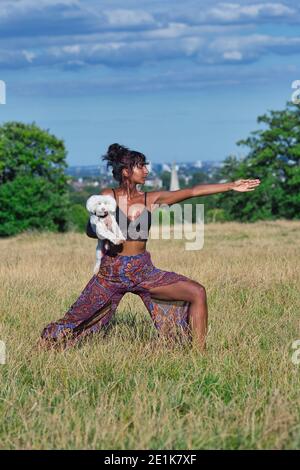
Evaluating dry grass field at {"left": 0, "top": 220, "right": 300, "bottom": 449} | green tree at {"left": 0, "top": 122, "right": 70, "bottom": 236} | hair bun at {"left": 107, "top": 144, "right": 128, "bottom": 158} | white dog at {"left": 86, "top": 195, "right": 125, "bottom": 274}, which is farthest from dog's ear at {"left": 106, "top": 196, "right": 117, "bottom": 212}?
green tree at {"left": 0, "top": 122, "right": 70, "bottom": 236}

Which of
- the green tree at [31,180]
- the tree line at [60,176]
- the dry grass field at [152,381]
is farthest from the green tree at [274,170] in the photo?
the dry grass field at [152,381]

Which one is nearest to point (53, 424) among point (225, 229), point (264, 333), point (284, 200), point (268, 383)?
point (268, 383)

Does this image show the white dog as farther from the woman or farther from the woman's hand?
the woman's hand

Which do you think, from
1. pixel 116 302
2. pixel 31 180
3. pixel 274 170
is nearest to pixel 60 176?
pixel 31 180

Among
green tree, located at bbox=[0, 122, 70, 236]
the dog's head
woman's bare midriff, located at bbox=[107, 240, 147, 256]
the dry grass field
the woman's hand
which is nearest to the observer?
the dry grass field

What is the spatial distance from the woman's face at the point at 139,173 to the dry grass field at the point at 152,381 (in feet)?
4.39

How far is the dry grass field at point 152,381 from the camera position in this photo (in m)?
4.93

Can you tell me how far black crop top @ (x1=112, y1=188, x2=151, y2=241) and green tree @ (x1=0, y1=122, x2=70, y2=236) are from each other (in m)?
48.9

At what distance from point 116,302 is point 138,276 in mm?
365

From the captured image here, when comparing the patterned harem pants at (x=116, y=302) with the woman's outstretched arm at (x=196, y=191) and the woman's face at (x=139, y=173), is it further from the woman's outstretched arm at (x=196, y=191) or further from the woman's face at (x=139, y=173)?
the woman's face at (x=139, y=173)

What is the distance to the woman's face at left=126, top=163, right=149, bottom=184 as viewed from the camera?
711 cm

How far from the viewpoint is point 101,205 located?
22.3ft

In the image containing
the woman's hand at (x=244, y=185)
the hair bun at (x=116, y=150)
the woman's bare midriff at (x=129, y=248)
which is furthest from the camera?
the hair bun at (x=116, y=150)

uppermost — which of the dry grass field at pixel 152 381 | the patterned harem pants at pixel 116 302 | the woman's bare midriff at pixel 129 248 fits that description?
the woman's bare midriff at pixel 129 248
